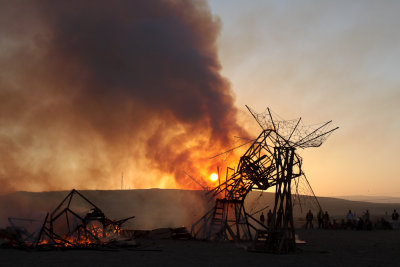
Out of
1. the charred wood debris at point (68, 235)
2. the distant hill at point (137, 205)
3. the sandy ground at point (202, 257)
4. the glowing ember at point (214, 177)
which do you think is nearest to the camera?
the sandy ground at point (202, 257)

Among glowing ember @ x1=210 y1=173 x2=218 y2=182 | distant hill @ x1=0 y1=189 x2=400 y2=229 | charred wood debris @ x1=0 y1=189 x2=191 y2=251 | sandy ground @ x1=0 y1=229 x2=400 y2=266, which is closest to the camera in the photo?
sandy ground @ x1=0 y1=229 x2=400 y2=266

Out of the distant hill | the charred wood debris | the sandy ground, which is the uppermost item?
the distant hill

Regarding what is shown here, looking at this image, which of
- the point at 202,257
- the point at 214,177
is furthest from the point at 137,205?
the point at 202,257

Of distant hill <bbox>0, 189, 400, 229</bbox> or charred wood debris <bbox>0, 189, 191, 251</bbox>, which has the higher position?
distant hill <bbox>0, 189, 400, 229</bbox>

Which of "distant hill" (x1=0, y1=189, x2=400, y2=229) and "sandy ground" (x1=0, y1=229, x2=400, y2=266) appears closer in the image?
"sandy ground" (x1=0, y1=229, x2=400, y2=266)

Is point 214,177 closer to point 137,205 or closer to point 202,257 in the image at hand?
point 202,257

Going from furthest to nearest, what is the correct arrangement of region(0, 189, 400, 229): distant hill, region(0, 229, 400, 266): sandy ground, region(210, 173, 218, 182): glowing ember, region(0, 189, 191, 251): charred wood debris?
region(210, 173, 218, 182): glowing ember → region(0, 189, 400, 229): distant hill → region(0, 189, 191, 251): charred wood debris → region(0, 229, 400, 266): sandy ground

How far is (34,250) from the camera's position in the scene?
26.2 meters

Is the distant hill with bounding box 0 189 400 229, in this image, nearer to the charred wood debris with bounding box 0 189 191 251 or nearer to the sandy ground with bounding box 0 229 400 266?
the charred wood debris with bounding box 0 189 191 251

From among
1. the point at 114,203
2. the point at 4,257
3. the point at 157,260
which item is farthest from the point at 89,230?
the point at 114,203

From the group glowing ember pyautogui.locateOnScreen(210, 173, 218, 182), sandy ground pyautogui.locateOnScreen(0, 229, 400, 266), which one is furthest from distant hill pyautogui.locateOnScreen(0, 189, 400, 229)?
sandy ground pyautogui.locateOnScreen(0, 229, 400, 266)

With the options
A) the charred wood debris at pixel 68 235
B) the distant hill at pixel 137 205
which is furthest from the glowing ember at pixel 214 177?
the charred wood debris at pixel 68 235

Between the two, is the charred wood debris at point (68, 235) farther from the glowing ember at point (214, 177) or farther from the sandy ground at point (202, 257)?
the glowing ember at point (214, 177)

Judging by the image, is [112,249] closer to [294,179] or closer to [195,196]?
[294,179]
